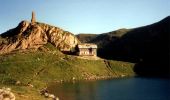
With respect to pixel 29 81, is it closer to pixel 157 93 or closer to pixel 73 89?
pixel 73 89

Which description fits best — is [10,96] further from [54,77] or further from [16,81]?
[54,77]

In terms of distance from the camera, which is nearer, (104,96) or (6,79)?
(104,96)

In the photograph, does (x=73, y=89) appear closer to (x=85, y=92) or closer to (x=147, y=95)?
(x=85, y=92)

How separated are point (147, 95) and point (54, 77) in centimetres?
7737

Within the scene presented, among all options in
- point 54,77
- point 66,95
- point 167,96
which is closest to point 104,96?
point 66,95

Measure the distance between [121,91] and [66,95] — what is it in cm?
2676

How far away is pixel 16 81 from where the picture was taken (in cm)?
15962

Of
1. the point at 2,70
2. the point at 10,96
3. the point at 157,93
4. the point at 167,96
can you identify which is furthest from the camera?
the point at 2,70

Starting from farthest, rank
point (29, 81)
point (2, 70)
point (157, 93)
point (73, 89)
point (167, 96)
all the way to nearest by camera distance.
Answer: point (2, 70) → point (29, 81) → point (73, 89) → point (157, 93) → point (167, 96)

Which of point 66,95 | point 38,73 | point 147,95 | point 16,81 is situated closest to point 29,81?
point 16,81

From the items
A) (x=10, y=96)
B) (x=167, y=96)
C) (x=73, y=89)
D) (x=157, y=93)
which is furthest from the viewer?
(x=73, y=89)

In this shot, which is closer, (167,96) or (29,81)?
(167,96)

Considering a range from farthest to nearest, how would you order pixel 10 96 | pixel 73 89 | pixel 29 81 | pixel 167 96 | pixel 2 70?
pixel 2 70, pixel 29 81, pixel 73 89, pixel 167 96, pixel 10 96

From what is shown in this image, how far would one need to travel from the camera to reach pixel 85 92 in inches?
5837
